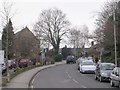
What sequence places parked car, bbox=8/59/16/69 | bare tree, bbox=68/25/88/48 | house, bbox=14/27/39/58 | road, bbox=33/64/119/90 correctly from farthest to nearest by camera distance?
1. bare tree, bbox=68/25/88/48
2. house, bbox=14/27/39/58
3. parked car, bbox=8/59/16/69
4. road, bbox=33/64/119/90

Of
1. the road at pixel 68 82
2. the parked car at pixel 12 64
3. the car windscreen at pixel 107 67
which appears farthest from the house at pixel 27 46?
the car windscreen at pixel 107 67

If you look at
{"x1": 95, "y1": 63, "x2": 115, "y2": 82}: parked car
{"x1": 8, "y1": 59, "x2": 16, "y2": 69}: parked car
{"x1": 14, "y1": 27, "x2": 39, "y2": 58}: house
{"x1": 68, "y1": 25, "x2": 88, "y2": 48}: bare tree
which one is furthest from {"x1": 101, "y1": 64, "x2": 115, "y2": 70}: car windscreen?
{"x1": 68, "y1": 25, "x2": 88, "y2": 48}: bare tree

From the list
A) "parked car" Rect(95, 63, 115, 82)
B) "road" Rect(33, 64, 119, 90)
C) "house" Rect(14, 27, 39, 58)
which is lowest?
"road" Rect(33, 64, 119, 90)

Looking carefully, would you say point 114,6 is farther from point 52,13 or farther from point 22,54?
point 52,13

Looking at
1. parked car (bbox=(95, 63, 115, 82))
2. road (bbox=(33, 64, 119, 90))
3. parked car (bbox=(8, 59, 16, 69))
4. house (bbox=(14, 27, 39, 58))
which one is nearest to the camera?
road (bbox=(33, 64, 119, 90))

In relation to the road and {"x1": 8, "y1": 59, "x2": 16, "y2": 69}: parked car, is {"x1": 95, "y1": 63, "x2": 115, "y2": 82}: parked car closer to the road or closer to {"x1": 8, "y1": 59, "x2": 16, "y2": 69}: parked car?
the road

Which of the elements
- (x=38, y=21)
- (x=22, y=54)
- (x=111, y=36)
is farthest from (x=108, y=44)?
(x=38, y=21)

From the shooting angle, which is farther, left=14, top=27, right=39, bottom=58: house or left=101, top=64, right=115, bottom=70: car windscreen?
left=14, top=27, right=39, bottom=58: house

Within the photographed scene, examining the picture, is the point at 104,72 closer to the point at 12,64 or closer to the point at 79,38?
the point at 12,64

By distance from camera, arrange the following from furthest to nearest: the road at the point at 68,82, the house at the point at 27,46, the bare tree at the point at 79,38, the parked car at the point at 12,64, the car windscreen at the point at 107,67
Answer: the bare tree at the point at 79,38 → the house at the point at 27,46 → the parked car at the point at 12,64 → the car windscreen at the point at 107,67 → the road at the point at 68,82

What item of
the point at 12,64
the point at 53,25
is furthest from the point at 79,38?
the point at 12,64

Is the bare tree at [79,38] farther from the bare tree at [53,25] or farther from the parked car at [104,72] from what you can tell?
the parked car at [104,72]

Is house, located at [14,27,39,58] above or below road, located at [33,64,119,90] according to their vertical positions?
above

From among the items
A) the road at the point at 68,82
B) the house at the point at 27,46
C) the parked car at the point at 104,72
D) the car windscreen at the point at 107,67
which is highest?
the house at the point at 27,46
